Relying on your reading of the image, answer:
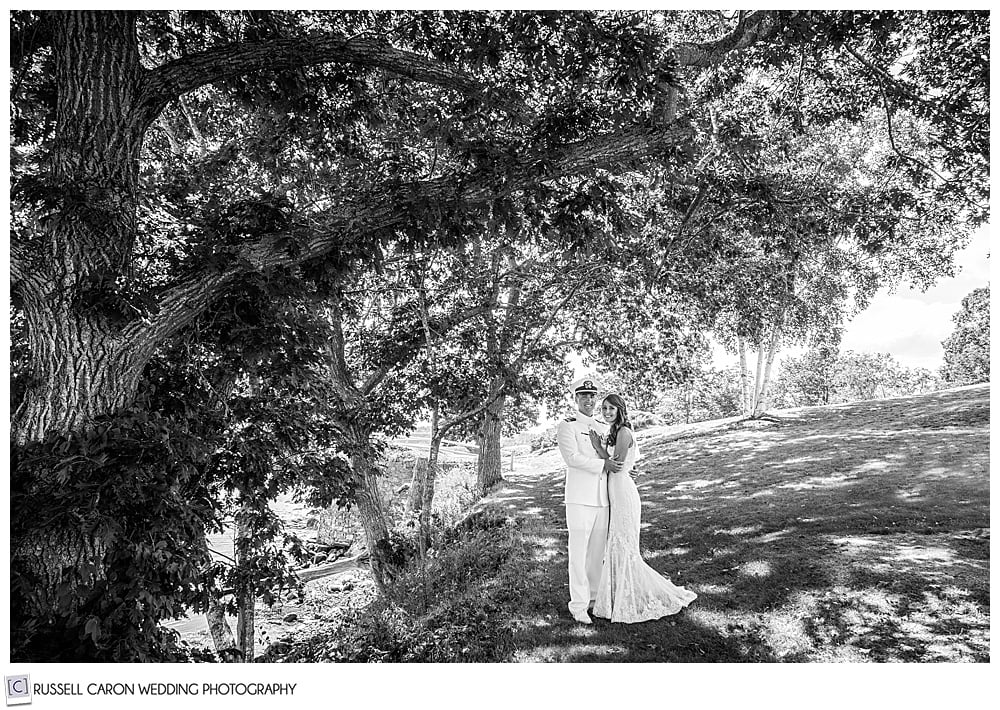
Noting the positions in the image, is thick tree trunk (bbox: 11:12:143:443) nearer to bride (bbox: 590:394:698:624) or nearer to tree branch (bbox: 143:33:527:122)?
tree branch (bbox: 143:33:527:122)

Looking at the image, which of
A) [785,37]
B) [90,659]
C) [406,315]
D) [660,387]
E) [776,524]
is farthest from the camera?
[660,387]

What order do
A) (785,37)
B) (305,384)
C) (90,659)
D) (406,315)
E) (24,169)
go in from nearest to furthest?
(90,659), (24,169), (785,37), (305,384), (406,315)

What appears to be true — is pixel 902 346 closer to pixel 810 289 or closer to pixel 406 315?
pixel 810 289

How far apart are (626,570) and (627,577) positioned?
0.04 m

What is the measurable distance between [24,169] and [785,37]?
4.69 metres

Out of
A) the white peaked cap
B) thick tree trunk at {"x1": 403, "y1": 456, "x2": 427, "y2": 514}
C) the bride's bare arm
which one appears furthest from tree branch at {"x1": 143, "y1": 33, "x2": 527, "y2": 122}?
thick tree trunk at {"x1": 403, "y1": 456, "x2": 427, "y2": 514}

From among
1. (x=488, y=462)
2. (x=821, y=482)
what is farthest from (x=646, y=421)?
(x=821, y=482)

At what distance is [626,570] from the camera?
3.39 meters

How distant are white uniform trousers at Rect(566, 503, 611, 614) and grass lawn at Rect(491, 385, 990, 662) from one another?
19 centimetres

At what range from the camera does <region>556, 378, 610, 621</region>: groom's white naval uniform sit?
3.43 m

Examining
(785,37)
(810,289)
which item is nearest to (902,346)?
(810,289)

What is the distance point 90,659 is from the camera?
8.87 feet

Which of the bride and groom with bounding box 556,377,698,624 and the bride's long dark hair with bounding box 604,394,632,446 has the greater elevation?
the bride's long dark hair with bounding box 604,394,632,446

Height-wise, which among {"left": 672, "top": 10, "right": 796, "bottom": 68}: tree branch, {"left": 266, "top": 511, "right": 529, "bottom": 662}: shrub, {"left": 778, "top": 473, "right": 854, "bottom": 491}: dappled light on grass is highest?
{"left": 672, "top": 10, "right": 796, "bottom": 68}: tree branch
